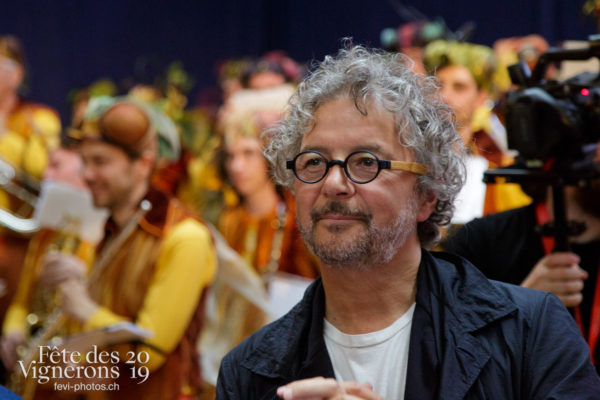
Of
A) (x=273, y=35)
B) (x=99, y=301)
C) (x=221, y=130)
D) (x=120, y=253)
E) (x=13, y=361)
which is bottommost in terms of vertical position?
(x=13, y=361)

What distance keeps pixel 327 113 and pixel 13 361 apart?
2.92 meters

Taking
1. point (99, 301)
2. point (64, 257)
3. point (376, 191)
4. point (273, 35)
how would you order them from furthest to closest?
point (273, 35)
point (64, 257)
point (99, 301)
point (376, 191)

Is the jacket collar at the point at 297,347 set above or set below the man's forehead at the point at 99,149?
below

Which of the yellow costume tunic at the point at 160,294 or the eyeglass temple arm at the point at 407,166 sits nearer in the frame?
the eyeglass temple arm at the point at 407,166

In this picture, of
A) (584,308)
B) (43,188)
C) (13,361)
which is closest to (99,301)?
(13,361)

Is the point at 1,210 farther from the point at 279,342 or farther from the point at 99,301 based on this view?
the point at 279,342

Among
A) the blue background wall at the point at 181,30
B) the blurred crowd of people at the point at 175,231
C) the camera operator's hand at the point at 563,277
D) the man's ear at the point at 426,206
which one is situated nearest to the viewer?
the man's ear at the point at 426,206

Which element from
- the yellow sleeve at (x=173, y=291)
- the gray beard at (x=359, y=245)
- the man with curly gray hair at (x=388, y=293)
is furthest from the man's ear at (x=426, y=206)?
the yellow sleeve at (x=173, y=291)

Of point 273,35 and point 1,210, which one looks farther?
point 273,35

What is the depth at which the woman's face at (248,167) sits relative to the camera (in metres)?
4.82

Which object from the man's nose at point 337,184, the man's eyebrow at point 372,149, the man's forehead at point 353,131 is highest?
the man's forehead at point 353,131

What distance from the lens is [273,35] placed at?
722 centimetres

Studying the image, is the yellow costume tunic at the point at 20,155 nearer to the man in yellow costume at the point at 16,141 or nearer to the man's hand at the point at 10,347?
the man in yellow costume at the point at 16,141

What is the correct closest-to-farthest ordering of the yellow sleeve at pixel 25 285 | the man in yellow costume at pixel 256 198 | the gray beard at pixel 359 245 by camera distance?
1. the gray beard at pixel 359 245
2. the yellow sleeve at pixel 25 285
3. the man in yellow costume at pixel 256 198
